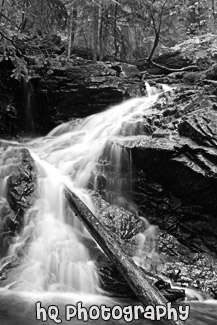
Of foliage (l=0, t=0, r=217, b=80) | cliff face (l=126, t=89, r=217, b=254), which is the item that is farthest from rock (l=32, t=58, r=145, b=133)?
cliff face (l=126, t=89, r=217, b=254)

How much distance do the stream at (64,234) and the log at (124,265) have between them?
37 centimetres

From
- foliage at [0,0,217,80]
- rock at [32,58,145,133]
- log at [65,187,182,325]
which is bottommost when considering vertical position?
log at [65,187,182,325]

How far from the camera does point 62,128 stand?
36.0 ft

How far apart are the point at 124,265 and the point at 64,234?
1916mm

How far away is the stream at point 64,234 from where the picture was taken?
429 cm

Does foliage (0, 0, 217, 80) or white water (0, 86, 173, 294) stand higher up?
foliage (0, 0, 217, 80)

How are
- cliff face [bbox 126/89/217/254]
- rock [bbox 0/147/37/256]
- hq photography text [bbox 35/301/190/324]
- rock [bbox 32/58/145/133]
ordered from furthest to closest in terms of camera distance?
rock [bbox 32/58/145/133] < cliff face [bbox 126/89/217/254] < rock [bbox 0/147/37/256] < hq photography text [bbox 35/301/190/324]

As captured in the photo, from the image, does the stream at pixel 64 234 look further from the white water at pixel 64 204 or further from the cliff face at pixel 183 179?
the cliff face at pixel 183 179

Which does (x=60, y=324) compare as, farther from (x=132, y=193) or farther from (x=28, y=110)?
(x=28, y=110)

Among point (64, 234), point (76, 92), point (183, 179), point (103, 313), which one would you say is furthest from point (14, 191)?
point (76, 92)

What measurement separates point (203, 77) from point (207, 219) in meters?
6.56

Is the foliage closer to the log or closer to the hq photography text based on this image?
the log

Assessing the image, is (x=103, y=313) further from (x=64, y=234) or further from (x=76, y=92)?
(x=76, y=92)

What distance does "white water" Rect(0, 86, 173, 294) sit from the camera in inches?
193
